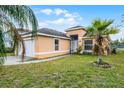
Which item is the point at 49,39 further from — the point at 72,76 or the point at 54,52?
the point at 72,76

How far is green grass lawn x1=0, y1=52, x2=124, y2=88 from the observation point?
13.4ft

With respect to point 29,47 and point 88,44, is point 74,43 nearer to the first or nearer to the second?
point 88,44

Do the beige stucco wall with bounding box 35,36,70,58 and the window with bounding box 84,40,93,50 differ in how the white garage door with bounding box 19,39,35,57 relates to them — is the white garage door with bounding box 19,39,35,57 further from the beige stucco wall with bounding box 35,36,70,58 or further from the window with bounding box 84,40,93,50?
the window with bounding box 84,40,93,50

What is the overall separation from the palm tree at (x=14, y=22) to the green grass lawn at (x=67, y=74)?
1309 millimetres

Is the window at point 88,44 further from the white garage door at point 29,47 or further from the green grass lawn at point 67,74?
the white garage door at point 29,47

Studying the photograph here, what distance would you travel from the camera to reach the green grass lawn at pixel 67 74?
13.4ft

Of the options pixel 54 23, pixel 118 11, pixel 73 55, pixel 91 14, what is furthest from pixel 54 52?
pixel 118 11

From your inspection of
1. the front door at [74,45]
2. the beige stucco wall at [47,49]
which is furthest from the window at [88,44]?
the beige stucco wall at [47,49]

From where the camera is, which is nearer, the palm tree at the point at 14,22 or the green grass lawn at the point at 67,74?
the palm tree at the point at 14,22

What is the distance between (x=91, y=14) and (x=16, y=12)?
2.34 metres

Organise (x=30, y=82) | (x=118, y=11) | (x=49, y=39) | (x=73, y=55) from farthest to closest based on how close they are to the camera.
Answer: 1. (x=49, y=39)
2. (x=73, y=55)
3. (x=118, y=11)
4. (x=30, y=82)

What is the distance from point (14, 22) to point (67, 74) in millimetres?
2420

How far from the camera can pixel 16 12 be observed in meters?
3.10

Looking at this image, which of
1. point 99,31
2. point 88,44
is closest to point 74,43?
point 88,44
